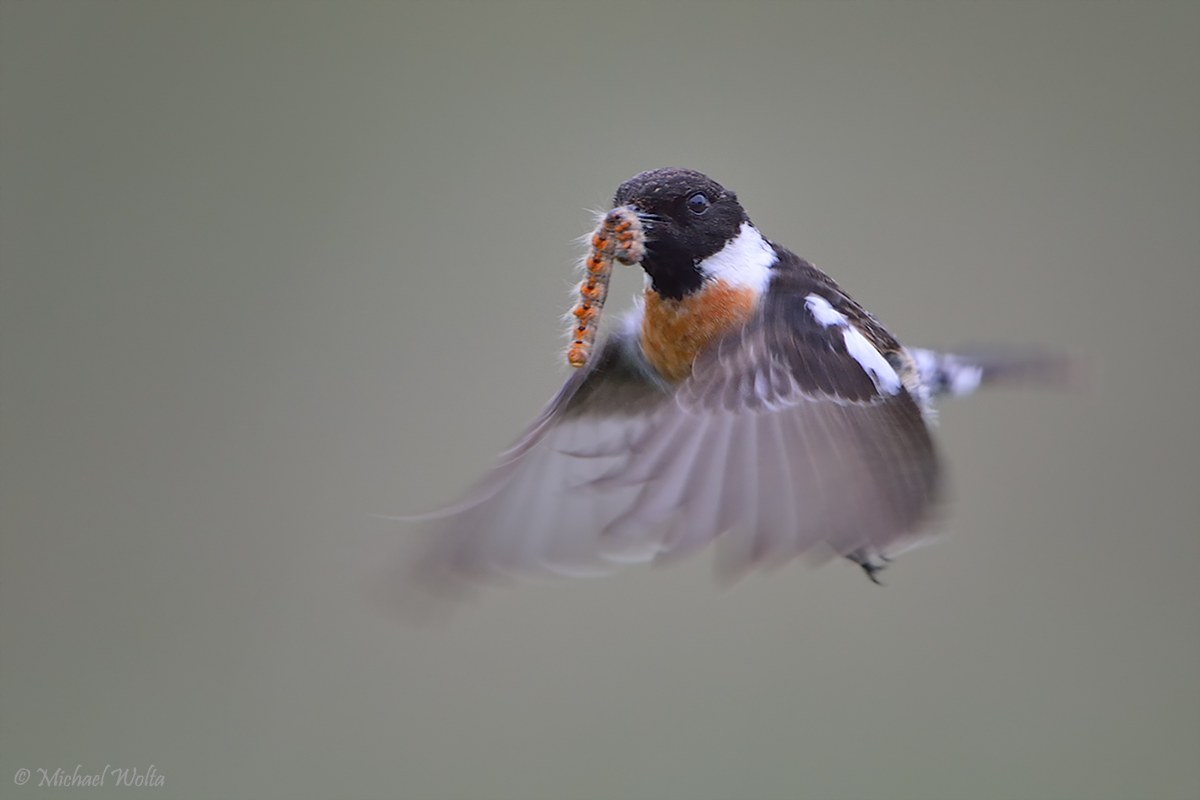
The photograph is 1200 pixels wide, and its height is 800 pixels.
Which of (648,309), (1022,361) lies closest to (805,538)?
(648,309)

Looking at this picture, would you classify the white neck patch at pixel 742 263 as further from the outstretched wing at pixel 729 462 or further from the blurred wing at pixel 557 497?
the blurred wing at pixel 557 497

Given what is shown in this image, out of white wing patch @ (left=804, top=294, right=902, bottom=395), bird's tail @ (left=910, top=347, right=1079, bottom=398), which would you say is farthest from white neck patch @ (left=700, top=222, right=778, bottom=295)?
bird's tail @ (left=910, top=347, right=1079, bottom=398)

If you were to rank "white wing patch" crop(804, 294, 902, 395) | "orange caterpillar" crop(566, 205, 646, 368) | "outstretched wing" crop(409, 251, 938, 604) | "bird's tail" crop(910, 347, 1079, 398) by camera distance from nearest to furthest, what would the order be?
"outstretched wing" crop(409, 251, 938, 604) → "orange caterpillar" crop(566, 205, 646, 368) → "white wing patch" crop(804, 294, 902, 395) → "bird's tail" crop(910, 347, 1079, 398)

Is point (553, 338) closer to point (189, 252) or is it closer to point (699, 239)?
point (699, 239)

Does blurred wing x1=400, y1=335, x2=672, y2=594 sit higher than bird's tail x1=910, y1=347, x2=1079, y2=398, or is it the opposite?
bird's tail x1=910, y1=347, x2=1079, y2=398

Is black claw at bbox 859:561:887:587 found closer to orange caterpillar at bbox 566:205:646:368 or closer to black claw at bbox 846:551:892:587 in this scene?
black claw at bbox 846:551:892:587

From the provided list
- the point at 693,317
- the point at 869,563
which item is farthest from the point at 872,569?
the point at 693,317
